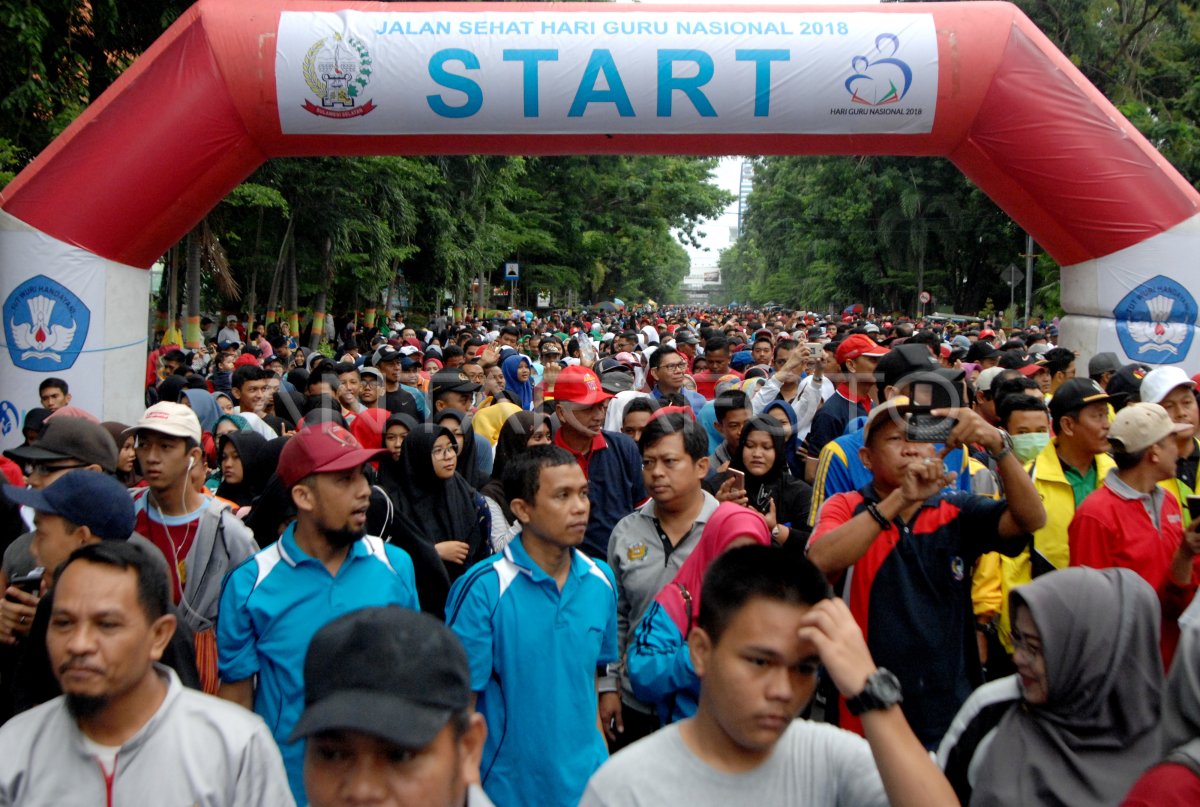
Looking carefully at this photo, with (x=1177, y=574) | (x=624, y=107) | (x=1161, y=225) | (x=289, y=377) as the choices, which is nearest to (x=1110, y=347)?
(x=1161, y=225)

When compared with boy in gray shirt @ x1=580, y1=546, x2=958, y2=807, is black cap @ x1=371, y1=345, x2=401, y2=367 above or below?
above

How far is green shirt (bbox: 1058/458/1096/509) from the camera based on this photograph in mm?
4777

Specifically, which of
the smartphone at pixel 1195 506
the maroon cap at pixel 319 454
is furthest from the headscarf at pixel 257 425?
the smartphone at pixel 1195 506

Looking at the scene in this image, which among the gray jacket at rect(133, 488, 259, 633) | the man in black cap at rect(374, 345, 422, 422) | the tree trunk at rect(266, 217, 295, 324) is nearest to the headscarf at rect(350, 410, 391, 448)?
the man in black cap at rect(374, 345, 422, 422)

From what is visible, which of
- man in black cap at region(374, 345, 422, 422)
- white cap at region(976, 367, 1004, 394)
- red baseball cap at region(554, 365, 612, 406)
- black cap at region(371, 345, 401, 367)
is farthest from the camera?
black cap at region(371, 345, 401, 367)

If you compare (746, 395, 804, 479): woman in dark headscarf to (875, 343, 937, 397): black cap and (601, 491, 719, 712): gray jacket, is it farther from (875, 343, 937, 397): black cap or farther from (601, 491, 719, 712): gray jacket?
(601, 491, 719, 712): gray jacket

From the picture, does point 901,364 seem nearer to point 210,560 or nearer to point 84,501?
point 210,560

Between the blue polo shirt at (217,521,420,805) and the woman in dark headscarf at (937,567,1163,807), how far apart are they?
5.82 feet

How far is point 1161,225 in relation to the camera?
30.7 feet

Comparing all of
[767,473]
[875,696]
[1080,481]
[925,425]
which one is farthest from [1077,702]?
[767,473]

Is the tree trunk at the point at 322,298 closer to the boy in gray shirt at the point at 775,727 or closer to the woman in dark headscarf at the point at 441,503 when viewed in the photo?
the woman in dark headscarf at the point at 441,503

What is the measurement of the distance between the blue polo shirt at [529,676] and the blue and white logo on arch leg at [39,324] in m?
7.14

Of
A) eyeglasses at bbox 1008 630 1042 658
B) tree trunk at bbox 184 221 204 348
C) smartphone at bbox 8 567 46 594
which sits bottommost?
smartphone at bbox 8 567 46 594

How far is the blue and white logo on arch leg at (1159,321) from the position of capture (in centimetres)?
936
